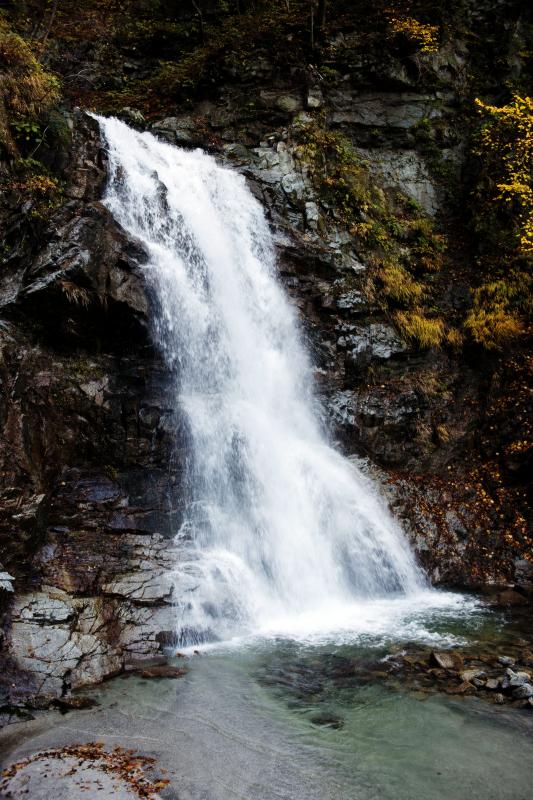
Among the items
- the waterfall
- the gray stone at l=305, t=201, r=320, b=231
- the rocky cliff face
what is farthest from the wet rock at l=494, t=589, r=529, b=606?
the gray stone at l=305, t=201, r=320, b=231

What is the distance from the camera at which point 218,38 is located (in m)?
16.4

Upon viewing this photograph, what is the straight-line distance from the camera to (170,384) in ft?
30.9

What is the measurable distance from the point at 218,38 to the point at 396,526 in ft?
50.8

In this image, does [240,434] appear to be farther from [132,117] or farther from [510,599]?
[132,117]

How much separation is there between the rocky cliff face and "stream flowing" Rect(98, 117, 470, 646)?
0.43 metres

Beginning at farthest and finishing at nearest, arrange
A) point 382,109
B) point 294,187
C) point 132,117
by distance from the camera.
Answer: point 382,109 → point 132,117 → point 294,187

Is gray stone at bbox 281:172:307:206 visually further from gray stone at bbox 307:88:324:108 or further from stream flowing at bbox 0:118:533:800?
gray stone at bbox 307:88:324:108

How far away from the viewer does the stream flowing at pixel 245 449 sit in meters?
8.18

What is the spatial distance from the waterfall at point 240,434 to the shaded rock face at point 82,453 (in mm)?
434

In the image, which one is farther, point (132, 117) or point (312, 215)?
point (132, 117)

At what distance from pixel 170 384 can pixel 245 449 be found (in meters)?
1.79

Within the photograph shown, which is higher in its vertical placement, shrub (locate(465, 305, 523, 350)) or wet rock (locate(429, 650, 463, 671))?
shrub (locate(465, 305, 523, 350))

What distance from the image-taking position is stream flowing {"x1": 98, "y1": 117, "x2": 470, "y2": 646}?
818cm

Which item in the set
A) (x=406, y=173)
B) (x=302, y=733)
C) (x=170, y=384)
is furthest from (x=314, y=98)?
(x=302, y=733)
